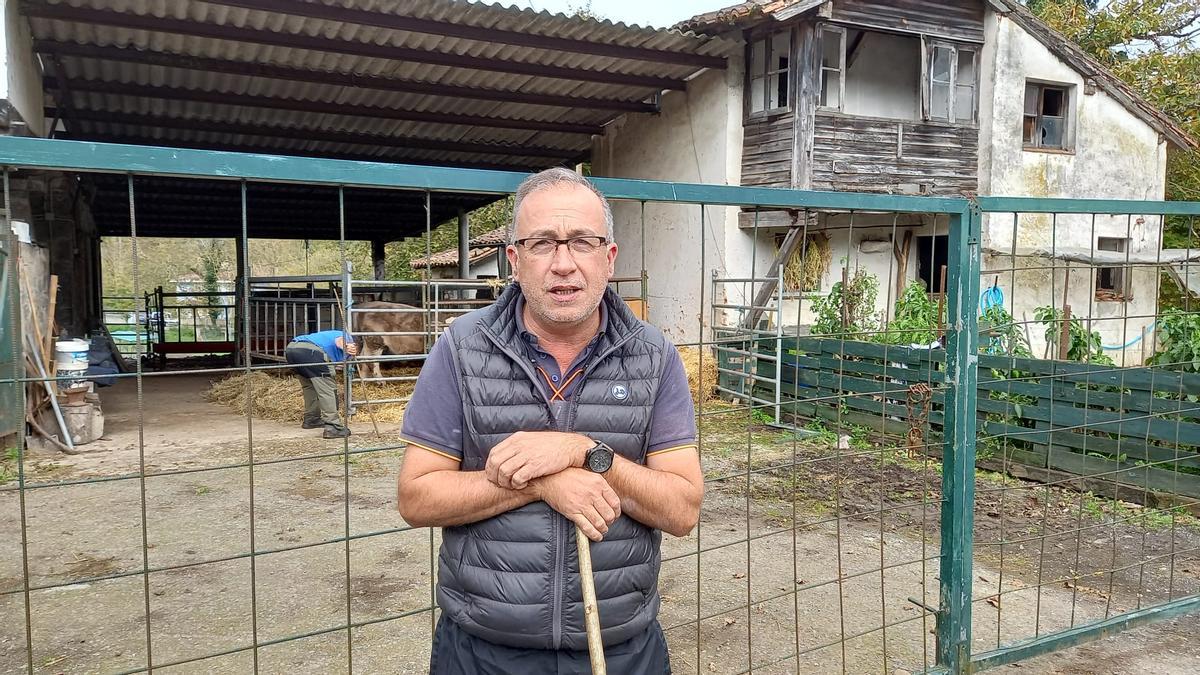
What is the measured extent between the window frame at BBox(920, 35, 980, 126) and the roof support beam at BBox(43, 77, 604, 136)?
5016 mm

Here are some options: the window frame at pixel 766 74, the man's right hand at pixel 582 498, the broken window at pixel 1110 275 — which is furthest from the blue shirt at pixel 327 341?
the broken window at pixel 1110 275

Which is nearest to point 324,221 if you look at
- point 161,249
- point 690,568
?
point 690,568

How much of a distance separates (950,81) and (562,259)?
1241cm

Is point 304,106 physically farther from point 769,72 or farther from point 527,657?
point 527,657

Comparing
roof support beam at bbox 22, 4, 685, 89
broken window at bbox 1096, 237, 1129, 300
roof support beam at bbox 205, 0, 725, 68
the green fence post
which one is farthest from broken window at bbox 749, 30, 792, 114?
the green fence post

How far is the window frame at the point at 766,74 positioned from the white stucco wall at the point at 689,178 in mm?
126

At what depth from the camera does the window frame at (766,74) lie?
35.2 ft

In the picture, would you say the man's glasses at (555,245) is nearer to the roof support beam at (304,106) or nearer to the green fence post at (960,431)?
the green fence post at (960,431)

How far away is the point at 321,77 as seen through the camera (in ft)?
30.5

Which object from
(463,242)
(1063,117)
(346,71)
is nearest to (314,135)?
(346,71)

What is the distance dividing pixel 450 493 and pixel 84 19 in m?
7.96

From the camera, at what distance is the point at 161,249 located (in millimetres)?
48781

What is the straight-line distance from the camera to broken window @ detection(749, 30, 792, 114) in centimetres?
→ 1091

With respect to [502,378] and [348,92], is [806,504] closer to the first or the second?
[502,378]
